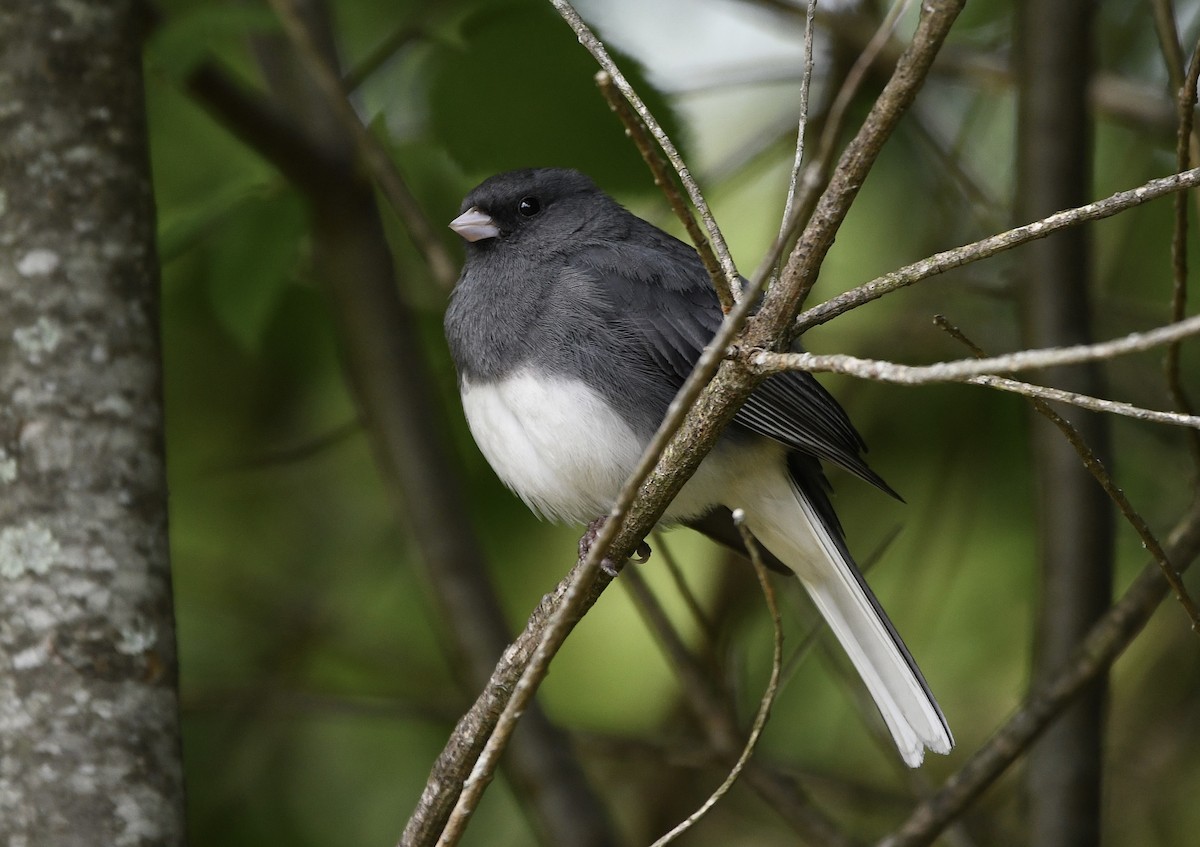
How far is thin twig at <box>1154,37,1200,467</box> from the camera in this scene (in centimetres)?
172

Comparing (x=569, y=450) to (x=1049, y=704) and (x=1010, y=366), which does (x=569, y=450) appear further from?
(x=1010, y=366)

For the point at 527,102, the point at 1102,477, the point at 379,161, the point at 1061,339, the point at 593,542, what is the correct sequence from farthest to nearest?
the point at 1061,339
the point at 379,161
the point at 527,102
the point at 593,542
the point at 1102,477

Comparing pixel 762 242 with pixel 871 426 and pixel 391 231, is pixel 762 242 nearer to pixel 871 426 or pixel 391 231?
pixel 871 426

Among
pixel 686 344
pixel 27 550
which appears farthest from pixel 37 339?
pixel 686 344

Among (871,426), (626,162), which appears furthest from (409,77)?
(871,426)

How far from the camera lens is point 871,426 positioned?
11.6ft

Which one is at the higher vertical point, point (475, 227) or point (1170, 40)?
point (1170, 40)

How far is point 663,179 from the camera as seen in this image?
1.25m

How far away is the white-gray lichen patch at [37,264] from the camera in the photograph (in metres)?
2.12

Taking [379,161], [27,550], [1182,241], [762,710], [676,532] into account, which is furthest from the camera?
[676,532]

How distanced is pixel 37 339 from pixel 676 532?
2.18 metres

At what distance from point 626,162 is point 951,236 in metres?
1.40

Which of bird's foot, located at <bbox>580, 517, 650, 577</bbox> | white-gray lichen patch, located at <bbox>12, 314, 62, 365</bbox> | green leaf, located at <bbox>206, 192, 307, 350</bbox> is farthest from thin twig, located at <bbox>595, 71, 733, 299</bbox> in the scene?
green leaf, located at <bbox>206, 192, 307, 350</bbox>

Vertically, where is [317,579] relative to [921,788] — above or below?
below
